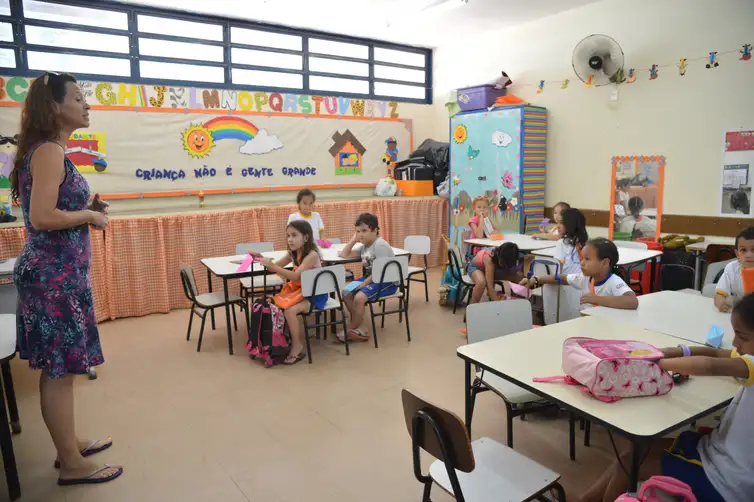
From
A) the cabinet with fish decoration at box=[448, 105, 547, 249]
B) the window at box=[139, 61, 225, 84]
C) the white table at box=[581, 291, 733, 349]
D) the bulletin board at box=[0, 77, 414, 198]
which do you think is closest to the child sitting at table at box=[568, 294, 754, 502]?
the white table at box=[581, 291, 733, 349]

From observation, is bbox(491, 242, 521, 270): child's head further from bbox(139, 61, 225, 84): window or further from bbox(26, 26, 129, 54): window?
bbox(26, 26, 129, 54): window

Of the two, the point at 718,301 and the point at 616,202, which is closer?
the point at 718,301

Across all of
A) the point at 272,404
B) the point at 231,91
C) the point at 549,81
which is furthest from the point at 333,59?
the point at 272,404

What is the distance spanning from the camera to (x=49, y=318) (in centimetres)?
206

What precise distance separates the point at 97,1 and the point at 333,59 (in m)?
2.74

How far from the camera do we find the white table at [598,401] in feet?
4.66

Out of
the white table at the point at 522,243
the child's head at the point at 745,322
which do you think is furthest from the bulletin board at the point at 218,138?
the child's head at the point at 745,322

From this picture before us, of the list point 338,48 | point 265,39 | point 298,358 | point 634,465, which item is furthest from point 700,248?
point 265,39

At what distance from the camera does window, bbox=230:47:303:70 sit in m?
5.99

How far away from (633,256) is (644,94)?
206 cm

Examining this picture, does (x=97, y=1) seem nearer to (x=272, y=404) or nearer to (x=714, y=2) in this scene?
(x=272, y=404)

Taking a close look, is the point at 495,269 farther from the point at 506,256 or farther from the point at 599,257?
the point at 599,257

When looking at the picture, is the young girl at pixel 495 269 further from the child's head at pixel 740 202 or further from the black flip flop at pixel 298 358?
the child's head at pixel 740 202

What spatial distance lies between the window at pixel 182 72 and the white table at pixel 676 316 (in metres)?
4.97
